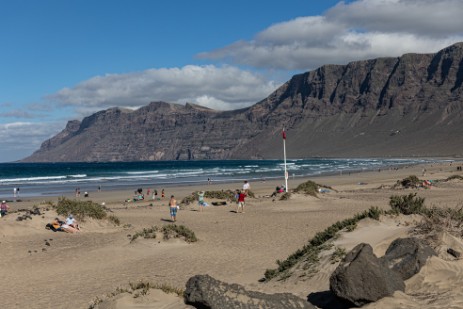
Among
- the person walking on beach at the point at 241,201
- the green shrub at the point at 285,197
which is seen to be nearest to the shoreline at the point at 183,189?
the green shrub at the point at 285,197

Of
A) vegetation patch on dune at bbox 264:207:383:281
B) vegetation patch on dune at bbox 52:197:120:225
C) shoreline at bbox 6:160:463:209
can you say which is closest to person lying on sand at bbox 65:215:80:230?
vegetation patch on dune at bbox 52:197:120:225

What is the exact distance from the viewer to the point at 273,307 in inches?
251

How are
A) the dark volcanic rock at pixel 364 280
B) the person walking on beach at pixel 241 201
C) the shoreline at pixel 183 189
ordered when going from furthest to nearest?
the shoreline at pixel 183 189, the person walking on beach at pixel 241 201, the dark volcanic rock at pixel 364 280

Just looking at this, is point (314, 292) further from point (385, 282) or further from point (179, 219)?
point (179, 219)

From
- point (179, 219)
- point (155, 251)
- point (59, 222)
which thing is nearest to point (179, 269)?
point (155, 251)

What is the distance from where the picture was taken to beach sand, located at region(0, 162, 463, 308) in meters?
7.77

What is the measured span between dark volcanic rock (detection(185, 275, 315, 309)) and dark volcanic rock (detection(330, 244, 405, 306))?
2.46ft

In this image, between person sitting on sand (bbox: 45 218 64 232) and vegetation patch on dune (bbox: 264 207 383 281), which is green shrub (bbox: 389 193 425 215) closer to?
vegetation patch on dune (bbox: 264 207 383 281)

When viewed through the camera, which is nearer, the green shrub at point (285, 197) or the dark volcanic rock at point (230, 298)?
the dark volcanic rock at point (230, 298)

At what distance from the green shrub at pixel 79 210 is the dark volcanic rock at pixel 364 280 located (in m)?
15.9

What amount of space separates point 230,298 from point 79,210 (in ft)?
53.1

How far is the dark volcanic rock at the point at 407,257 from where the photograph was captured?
25.7 ft

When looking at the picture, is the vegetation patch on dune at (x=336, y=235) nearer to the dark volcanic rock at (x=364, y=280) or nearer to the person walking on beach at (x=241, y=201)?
the dark volcanic rock at (x=364, y=280)

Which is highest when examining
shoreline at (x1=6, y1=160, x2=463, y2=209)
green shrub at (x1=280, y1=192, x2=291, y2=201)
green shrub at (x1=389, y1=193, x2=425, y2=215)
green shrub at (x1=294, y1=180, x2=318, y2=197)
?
green shrub at (x1=389, y1=193, x2=425, y2=215)
